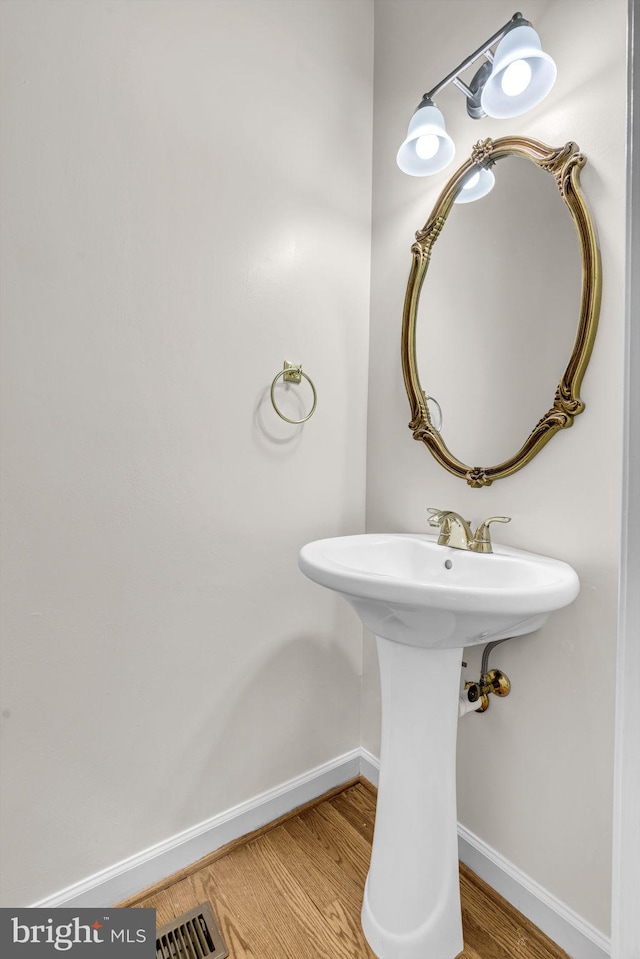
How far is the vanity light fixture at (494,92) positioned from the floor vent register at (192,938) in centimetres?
182

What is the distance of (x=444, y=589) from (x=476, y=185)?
1.02 meters

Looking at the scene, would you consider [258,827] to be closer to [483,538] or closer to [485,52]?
[483,538]

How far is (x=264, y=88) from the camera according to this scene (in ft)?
4.26

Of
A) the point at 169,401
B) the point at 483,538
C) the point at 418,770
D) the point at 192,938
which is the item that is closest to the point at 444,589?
the point at 483,538

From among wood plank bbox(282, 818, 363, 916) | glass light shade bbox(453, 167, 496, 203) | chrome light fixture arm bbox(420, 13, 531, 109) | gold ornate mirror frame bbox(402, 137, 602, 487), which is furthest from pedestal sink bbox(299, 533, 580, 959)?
chrome light fixture arm bbox(420, 13, 531, 109)

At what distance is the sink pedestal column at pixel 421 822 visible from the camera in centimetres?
100

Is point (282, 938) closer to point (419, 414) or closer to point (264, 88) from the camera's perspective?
point (419, 414)

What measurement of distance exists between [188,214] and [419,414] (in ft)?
2.56

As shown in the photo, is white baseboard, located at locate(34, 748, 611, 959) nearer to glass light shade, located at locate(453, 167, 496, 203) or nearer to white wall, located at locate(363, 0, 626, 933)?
white wall, located at locate(363, 0, 626, 933)

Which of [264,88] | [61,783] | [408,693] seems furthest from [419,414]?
[61,783]

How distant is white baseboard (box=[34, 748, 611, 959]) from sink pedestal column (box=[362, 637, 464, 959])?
0.19m

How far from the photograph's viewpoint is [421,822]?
3.32ft

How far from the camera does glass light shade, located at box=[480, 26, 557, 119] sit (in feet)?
3.01

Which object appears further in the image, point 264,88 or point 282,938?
point 264,88
